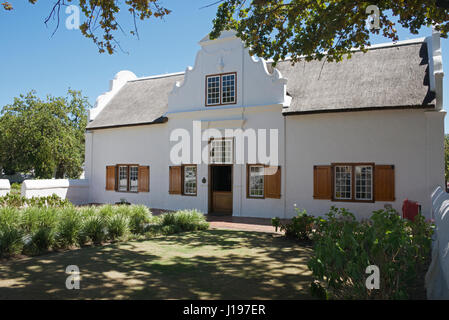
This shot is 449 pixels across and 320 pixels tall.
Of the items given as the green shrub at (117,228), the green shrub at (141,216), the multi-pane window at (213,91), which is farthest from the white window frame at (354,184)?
the green shrub at (117,228)

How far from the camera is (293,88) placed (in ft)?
52.6

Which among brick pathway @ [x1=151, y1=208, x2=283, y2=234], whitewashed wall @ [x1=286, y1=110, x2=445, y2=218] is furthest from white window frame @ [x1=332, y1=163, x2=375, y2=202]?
brick pathway @ [x1=151, y1=208, x2=283, y2=234]

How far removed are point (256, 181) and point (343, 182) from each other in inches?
149

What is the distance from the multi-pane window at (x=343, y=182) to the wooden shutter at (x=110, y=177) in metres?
12.5

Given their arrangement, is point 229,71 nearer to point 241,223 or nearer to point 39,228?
point 241,223

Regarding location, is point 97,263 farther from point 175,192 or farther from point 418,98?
point 418,98

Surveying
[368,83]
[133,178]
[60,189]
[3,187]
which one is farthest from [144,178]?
[368,83]

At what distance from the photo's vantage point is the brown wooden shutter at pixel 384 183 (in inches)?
526

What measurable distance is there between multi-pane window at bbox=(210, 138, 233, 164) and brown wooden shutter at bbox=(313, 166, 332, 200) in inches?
Result: 159

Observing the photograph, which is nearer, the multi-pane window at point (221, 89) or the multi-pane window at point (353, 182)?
the multi-pane window at point (353, 182)

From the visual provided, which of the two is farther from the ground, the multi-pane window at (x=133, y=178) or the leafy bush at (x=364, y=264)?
the multi-pane window at (x=133, y=178)

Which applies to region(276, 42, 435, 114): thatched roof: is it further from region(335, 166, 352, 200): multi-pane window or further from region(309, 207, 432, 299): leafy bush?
region(309, 207, 432, 299): leafy bush

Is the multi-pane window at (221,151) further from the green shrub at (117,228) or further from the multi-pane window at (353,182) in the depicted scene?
the green shrub at (117,228)
